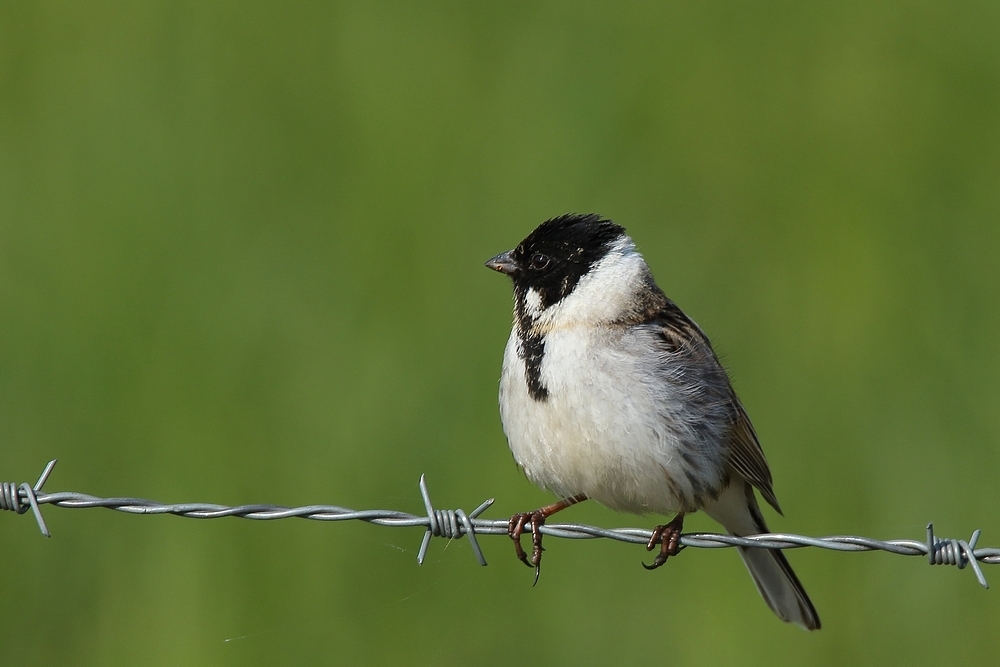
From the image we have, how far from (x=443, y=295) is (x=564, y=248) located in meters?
2.10

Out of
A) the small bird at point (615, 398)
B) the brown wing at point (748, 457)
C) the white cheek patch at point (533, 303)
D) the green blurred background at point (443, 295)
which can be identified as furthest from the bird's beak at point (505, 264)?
the green blurred background at point (443, 295)

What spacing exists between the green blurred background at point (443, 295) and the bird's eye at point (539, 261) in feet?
4.13

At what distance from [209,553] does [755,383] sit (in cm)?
286

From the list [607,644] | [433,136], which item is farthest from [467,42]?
[607,644]

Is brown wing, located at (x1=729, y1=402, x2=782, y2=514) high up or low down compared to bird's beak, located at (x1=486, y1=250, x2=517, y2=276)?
down

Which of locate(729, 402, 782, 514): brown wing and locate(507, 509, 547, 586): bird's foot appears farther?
locate(729, 402, 782, 514): brown wing

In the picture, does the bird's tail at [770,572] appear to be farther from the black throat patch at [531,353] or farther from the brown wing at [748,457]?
the black throat patch at [531,353]

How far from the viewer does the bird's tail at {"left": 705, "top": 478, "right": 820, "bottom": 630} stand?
513cm

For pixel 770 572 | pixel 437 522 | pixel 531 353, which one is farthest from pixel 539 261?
pixel 770 572

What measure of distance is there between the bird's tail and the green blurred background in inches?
23.5

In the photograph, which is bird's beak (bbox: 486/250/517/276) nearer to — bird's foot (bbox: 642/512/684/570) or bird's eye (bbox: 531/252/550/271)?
bird's eye (bbox: 531/252/550/271)

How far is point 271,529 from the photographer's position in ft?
19.2

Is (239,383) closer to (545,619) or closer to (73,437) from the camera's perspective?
(73,437)

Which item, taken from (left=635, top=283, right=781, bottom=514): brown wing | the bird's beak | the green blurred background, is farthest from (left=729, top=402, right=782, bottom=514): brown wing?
the bird's beak
